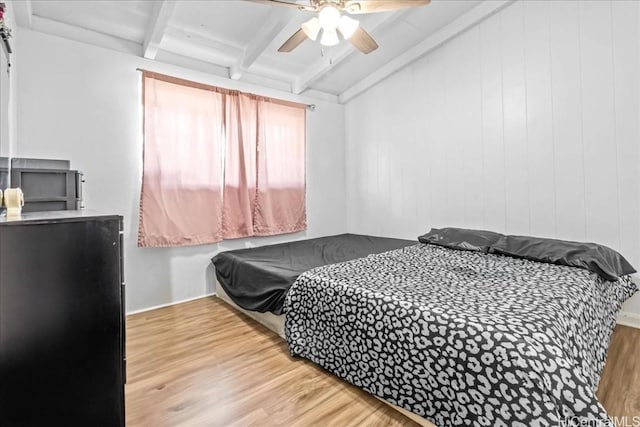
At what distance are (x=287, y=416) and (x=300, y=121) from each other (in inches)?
134

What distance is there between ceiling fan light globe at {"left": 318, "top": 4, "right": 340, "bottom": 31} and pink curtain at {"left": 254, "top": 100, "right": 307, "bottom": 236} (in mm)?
1826

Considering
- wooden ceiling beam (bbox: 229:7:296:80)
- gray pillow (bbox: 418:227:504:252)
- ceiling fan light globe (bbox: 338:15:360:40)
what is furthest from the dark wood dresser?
gray pillow (bbox: 418:227:504:252)

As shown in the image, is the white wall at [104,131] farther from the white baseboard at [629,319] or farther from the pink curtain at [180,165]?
the white baseboard at [629,319]

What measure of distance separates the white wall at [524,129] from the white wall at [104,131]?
87.7 inches

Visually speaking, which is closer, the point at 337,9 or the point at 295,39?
the point at 337,9

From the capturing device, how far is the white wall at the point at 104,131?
7.87ft

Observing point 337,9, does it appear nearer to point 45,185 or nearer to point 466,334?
point 466,334

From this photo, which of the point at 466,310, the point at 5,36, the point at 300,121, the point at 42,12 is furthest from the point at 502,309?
the point at 42,12

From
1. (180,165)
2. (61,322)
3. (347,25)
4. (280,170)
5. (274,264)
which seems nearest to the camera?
(61,322)

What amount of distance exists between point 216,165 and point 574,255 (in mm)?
3271

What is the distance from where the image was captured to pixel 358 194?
178 inches

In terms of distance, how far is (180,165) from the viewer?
10.00ft

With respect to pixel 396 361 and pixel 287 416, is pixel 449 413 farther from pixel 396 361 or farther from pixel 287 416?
pixel 287 416

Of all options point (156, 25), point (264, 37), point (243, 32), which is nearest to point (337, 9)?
point (264, 37)
